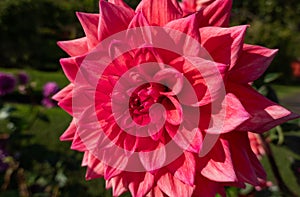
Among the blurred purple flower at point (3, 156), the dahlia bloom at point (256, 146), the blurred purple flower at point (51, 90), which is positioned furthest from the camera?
the blurred purple flower at point (51, 90)

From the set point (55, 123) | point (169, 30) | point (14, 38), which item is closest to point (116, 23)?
point (169, 30)

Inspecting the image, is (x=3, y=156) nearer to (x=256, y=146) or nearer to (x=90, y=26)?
(x=256, y=146)

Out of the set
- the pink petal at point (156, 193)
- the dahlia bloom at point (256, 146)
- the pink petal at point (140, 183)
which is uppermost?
the pink petal at point (140, 183)

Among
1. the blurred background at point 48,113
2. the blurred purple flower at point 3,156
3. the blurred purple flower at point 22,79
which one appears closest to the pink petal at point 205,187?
the blurred background at point 48,113

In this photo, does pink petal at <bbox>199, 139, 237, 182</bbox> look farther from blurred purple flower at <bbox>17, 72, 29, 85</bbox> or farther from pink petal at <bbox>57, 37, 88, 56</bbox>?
blurred purple flower at <bbox>17, 72, 29, 85</bbox>

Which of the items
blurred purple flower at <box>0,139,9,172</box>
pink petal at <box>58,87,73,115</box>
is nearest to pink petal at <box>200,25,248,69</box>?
pink petal at <box>58,87,73,115</box>

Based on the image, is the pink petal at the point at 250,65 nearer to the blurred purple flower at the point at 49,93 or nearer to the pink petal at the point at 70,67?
the pink petal at the point at 70,67
